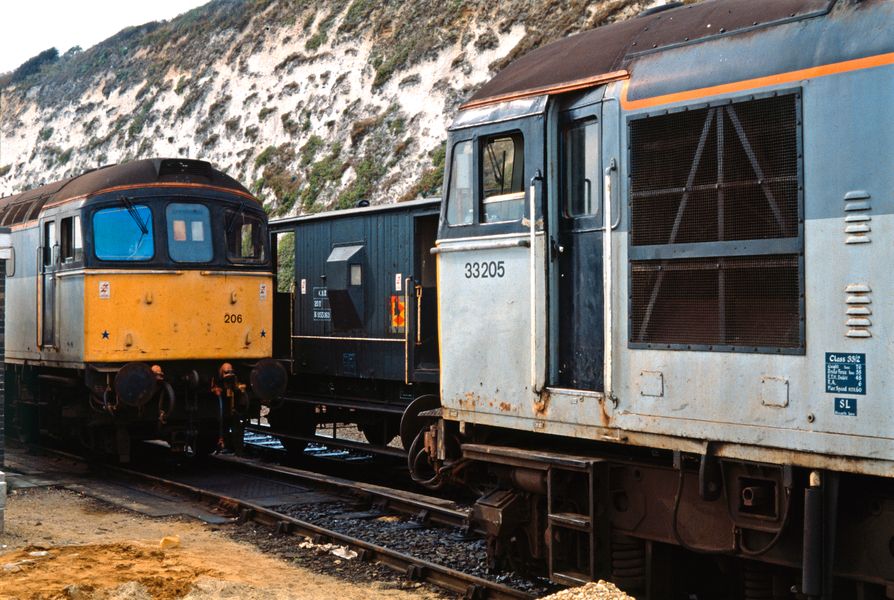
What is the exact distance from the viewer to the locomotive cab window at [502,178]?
23.4 ft

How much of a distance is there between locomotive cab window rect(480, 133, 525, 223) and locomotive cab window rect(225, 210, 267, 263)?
7.52 meters

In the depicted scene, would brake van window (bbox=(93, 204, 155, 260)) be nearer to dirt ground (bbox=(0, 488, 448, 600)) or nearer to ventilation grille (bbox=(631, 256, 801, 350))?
dirt ground (bbox=(0, 488, 448, 600))

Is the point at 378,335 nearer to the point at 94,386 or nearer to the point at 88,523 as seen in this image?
the point at 94,386

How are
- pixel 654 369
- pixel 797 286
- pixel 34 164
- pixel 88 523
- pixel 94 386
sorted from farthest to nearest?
pixel 34 164 → pixel 94 386 → pixel 88 523 → pixel 654 369 → pixel 797 286

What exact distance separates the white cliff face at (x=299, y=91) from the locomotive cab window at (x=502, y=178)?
1900 centimetres

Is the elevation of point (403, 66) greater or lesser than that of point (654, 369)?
greater

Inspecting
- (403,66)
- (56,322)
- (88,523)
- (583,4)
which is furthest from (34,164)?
(88,523)

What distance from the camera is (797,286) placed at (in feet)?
18.1

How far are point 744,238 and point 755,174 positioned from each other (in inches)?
13.6

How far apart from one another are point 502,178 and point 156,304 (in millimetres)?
7558

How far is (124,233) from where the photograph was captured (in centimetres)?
1362

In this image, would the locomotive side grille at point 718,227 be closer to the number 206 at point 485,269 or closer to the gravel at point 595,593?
the number 206 at point 485,269

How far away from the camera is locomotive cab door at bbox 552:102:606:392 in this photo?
21.7 feet

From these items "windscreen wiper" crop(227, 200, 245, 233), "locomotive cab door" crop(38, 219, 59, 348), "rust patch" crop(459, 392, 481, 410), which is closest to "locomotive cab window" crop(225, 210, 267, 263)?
"windscreen wiper" crop(227, 200, 245, 233)
